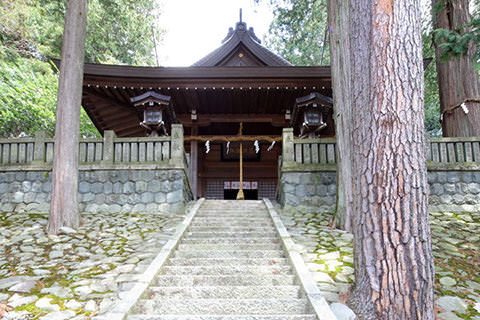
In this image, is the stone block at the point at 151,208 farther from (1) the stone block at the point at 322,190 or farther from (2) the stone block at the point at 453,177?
(2) the stone block at the point at 453,177

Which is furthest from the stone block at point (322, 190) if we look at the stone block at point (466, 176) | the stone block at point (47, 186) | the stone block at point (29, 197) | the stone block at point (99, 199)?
the stone block at point (29, 197)

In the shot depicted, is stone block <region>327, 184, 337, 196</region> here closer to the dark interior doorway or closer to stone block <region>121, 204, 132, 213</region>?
stone block <region>121, 204, 132, 213</region>

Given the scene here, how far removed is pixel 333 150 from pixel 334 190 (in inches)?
35.3

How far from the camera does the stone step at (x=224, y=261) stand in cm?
468

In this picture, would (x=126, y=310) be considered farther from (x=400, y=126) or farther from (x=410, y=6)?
(x=410, y=6)

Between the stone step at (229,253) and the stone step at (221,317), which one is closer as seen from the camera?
the stone step at (221,317)

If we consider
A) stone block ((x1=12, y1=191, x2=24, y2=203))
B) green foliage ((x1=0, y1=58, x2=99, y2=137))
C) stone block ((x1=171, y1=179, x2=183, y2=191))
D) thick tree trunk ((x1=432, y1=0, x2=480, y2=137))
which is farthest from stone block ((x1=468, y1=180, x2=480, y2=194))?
green foliage ((x1=0, y1=58, x2=99, y2=137))

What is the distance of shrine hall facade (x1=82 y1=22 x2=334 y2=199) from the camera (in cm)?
913

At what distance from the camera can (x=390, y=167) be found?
3.00 metres

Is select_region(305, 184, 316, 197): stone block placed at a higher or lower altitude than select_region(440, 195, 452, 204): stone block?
higher

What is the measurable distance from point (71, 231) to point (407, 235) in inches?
211

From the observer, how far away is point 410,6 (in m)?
3.22

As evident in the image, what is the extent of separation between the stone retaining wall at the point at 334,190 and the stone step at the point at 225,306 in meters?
3.87

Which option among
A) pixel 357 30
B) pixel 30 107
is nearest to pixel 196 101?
pixel 30 107
